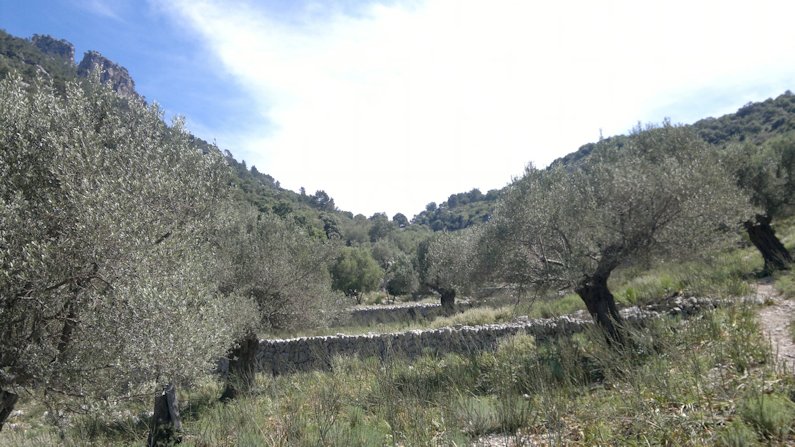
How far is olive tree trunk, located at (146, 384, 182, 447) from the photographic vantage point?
7.14 metres

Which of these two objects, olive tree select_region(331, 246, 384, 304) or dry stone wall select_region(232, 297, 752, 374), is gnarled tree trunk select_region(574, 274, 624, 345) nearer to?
dry stone wall select_region(232, 297, 752, 374)

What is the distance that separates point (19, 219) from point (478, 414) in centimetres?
548

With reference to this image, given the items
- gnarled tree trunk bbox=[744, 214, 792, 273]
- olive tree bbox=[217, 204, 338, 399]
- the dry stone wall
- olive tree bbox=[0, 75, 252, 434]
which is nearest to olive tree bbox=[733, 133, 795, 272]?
gnarled tree trunk bbox=[744, 214, 792, 273]

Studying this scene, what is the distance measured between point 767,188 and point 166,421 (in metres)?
21.1

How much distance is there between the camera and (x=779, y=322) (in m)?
8.85

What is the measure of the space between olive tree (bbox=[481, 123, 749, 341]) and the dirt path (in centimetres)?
195

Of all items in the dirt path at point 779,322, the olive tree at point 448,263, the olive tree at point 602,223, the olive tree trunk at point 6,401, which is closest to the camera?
the olive tree trunk at point 6,401

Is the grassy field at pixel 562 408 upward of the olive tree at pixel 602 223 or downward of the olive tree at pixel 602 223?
downward

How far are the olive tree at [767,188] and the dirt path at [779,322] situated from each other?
4.24m

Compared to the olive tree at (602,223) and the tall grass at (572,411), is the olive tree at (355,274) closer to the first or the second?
the olive tree at (602,223)

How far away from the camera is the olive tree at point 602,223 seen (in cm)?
942

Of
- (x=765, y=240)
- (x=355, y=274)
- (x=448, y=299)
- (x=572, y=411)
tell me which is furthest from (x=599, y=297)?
(x=355, y=274)

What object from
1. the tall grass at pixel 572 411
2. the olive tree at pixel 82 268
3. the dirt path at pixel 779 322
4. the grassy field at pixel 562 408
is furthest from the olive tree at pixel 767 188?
the olive tree at pixel 82 268

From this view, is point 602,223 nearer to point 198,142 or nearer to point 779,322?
point 779,322
